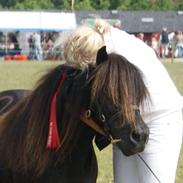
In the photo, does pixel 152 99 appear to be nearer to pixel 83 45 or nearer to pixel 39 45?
pixel 83 45

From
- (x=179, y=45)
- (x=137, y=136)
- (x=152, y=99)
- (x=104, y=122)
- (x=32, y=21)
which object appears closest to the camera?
(x=137, y=136)

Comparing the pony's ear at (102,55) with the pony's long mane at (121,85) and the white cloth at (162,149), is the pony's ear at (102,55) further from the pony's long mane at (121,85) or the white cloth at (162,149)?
the white cloth at (162,149)

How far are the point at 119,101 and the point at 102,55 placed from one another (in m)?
0.37

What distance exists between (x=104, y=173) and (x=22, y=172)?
3.92 metres

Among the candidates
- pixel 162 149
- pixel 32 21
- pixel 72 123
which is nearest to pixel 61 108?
pixel 72 123

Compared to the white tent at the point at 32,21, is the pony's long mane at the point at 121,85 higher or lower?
higher

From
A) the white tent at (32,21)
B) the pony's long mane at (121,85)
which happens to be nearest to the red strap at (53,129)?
the pony's long mane at (121,85)

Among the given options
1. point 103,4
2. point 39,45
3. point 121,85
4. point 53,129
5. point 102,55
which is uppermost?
point 102,55

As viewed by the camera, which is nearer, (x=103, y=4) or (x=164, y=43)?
(x=164, y=43)

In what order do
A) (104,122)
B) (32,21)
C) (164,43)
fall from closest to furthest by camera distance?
(104,122), (164,43), (32,21)

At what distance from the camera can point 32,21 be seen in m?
45.4

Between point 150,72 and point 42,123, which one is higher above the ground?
point 150,72

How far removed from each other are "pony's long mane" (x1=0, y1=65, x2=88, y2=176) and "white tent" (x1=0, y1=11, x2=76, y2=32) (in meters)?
39.7

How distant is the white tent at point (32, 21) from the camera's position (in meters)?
44.8
